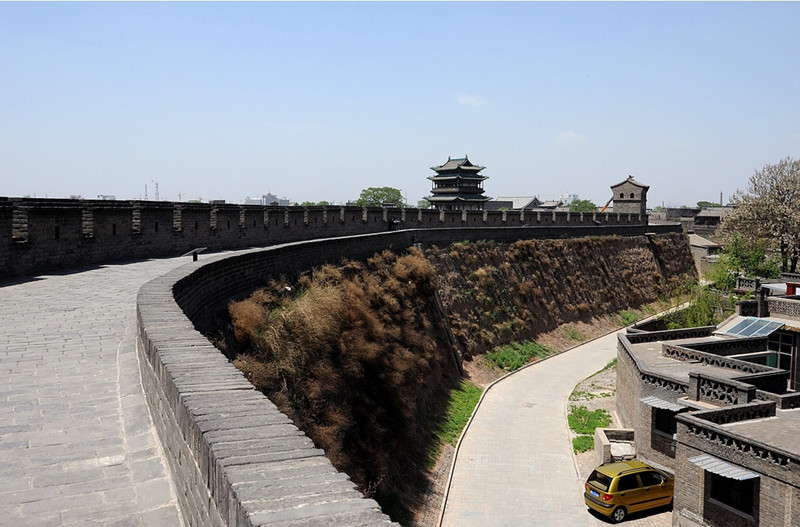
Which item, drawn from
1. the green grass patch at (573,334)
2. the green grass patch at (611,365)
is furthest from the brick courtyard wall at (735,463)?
the green grass patch at (573,334)

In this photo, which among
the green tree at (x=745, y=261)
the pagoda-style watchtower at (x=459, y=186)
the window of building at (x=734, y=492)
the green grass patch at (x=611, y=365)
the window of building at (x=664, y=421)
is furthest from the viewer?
the pagoda-style watchtower at (x=459, y=186)

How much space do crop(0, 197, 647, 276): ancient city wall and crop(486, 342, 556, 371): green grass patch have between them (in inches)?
333

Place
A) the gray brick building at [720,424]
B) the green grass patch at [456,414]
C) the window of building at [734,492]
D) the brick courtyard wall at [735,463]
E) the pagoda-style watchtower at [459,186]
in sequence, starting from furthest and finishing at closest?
1. the pagoda-style watchtower at [459,186]
2. the green grass patch at [456,414]
3. the window of building at [734,492]
4. the gray brick building at [720,424]
5. the brick courtyard wall at [735,463]

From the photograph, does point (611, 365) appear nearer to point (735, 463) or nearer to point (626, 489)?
point (626, 489)

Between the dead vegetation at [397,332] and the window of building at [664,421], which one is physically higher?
the dead vegetation at [397,332]

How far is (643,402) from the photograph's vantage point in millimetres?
17094

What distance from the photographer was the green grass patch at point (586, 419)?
66.0 ft

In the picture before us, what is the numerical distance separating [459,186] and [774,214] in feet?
90.0

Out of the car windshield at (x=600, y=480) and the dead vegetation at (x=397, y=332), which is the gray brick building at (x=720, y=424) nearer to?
the car windshield at (x=600, y=480)

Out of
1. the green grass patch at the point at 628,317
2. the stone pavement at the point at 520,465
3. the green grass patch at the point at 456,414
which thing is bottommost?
the stone pavement at the point at 520,465

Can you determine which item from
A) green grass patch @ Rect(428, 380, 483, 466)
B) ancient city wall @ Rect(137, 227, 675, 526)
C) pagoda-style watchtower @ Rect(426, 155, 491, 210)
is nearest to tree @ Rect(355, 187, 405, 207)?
pagoda-style watchtower @ Rect(426, 155, 491, 210)

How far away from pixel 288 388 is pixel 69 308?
12.9ft

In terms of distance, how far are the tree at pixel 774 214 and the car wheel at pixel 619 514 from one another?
3288 centimetres

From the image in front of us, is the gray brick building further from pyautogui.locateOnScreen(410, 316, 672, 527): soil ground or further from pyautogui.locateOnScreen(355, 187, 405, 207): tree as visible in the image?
pyautogui.locateOnScreen(355, 187, 405, 207): tree
